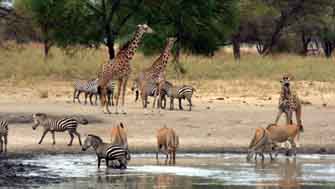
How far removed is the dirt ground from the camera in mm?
19875

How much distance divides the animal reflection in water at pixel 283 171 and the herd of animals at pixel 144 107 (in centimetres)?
51

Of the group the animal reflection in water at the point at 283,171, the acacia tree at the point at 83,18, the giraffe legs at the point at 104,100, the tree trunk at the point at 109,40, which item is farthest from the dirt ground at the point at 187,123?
the acacia tree at the point at 83,18

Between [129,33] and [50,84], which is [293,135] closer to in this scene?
[50,84]

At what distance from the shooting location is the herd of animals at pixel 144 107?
17031 millimetres

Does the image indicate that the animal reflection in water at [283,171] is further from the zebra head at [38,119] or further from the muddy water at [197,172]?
the zebra head at [38,119]

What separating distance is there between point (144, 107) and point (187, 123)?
2.84m

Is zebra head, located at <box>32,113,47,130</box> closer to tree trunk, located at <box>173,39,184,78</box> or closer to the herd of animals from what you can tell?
the herd of animals

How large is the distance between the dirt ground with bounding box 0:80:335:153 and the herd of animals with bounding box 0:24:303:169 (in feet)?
1.11

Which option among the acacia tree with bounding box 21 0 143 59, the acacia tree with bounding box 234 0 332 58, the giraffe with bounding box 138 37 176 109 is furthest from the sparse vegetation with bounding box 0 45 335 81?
the acacia tree with bounding box 234 0 332 58

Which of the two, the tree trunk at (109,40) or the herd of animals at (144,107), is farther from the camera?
the tree trunk at (109,40)

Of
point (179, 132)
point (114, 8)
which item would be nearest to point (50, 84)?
point (114, 8)

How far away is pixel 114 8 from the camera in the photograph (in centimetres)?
3269

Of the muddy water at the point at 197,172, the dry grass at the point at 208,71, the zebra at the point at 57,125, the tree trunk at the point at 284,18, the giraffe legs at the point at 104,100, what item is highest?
the tree trunk at the point at 284,18

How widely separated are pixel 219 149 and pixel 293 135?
1.54 metres
